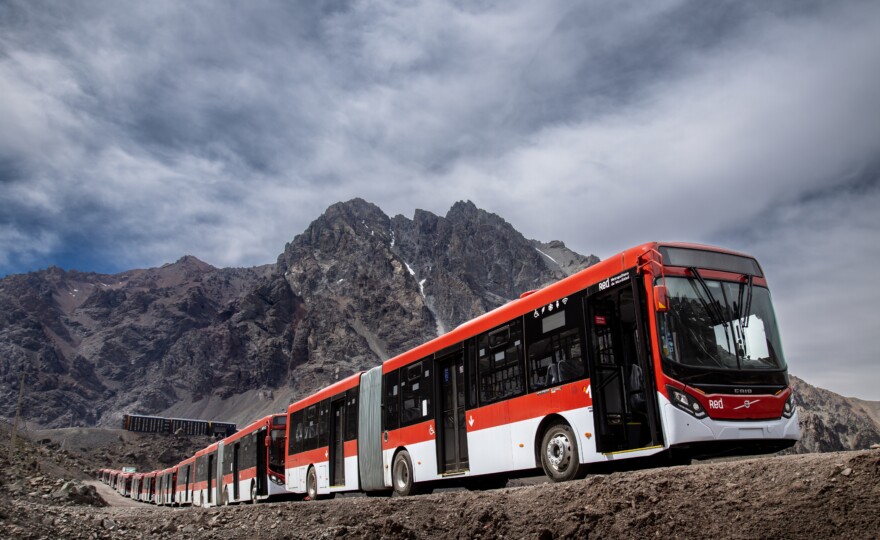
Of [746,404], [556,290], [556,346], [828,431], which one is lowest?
[828,431]

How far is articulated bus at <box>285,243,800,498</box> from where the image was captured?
10031 millimetres

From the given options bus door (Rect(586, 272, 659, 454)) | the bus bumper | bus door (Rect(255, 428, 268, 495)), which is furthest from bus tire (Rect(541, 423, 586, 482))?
bus door (Rect(255, 428, 268, 495))

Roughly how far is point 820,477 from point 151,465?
146425mm

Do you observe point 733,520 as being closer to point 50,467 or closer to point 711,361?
point 711,361

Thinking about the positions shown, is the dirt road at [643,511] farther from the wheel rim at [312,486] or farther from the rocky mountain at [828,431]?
the rocky mountain at [828,431]

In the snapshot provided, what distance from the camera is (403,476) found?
17.1 m

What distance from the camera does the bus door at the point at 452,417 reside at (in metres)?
15.0

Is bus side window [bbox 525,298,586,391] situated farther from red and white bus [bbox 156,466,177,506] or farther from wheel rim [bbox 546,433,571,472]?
red and white bus [bbox 156,466,177,506]

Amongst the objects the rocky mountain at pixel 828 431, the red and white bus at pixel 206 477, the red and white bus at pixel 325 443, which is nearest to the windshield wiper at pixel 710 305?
the red and white bus at pixel 325 443

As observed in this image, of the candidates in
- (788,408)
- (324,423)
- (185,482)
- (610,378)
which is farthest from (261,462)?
(788,408)

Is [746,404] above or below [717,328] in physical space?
below

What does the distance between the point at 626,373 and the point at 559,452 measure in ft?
6.13

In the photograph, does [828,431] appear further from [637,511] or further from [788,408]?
[637,511]

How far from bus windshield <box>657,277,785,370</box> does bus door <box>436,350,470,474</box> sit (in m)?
5.88
